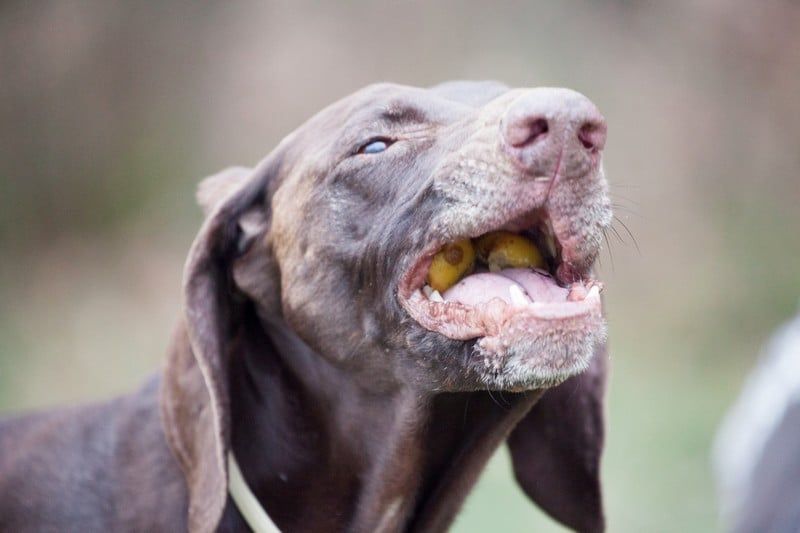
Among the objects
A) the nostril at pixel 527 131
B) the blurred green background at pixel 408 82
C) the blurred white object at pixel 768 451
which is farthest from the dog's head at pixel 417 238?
the blurred green background at pixel 408 82

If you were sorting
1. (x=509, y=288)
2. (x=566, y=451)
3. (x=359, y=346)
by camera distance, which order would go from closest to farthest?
(x=509, y=288)
(x=359, y=346)
(x=566, y=451)

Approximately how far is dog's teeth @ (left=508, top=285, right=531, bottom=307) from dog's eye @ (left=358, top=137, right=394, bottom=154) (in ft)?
2.07

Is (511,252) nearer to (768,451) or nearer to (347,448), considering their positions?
(347,448)

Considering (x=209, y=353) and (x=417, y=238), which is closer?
(x=417, y=238)

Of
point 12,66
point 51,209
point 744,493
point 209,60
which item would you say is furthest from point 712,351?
point 12,66

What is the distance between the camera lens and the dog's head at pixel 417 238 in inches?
96.7

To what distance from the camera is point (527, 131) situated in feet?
8.01

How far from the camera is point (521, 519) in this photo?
6.79 meters

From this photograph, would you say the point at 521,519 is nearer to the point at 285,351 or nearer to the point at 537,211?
the point at 285,351

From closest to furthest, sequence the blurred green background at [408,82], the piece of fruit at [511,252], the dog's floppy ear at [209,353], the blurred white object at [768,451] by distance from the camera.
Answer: the piece of fruit at [511,252], the dog's floppy ear at [209,353], the blurred white object at [768,451], the blurred green background at [408,82]

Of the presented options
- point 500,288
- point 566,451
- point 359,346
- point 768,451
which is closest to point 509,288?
point 500,288

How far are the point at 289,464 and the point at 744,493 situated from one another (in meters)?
3.08

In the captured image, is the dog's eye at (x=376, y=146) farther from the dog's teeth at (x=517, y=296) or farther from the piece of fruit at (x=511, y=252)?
the dog's teeth at (x=517, y=296)

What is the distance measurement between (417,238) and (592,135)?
0.51 meters
